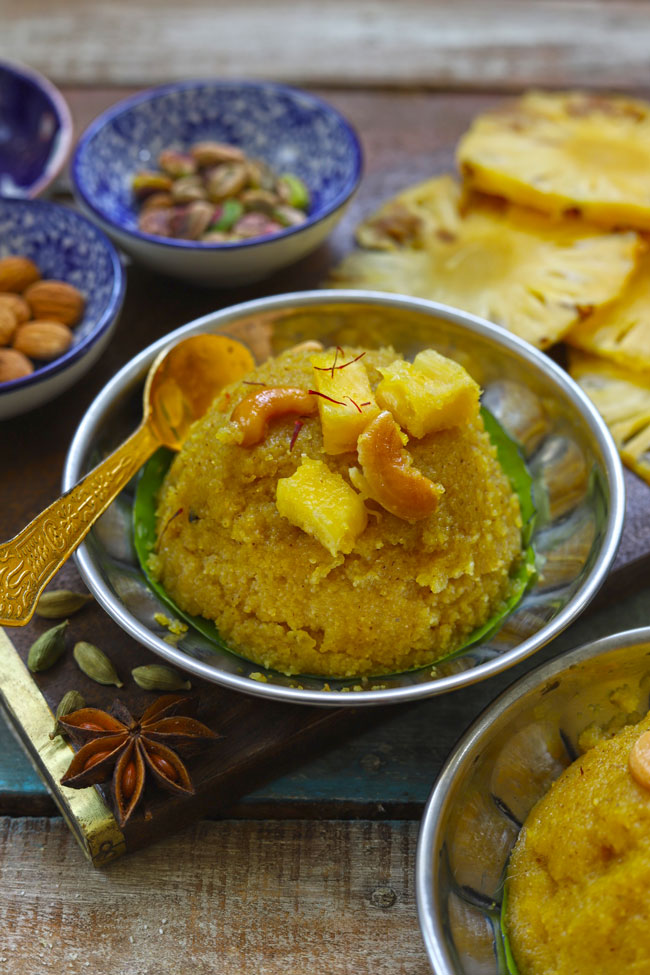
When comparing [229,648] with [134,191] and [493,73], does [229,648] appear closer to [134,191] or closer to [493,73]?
[134,191]

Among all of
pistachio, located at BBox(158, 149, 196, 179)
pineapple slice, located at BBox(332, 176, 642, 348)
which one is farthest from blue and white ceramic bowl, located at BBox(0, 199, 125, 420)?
pineapple slice, located at BBox(332, 176, 642, 348)

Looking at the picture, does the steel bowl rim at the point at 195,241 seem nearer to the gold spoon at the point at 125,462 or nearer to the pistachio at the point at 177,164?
the pistachio at the point at 177,164

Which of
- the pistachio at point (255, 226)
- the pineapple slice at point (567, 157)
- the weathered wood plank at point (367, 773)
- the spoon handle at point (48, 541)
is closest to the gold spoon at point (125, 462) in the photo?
the spoon handle at point (48, 541)

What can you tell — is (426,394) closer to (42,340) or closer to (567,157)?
(42,340)

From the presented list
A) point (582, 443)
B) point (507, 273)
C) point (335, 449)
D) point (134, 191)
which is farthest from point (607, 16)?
point (335, 449)

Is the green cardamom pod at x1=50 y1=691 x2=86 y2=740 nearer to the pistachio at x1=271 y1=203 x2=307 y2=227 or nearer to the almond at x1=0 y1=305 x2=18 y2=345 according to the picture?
the almond at x1=0 y1=305 x2=18 y2=345

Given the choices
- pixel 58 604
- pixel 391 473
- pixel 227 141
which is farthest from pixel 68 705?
pixel 227 141
